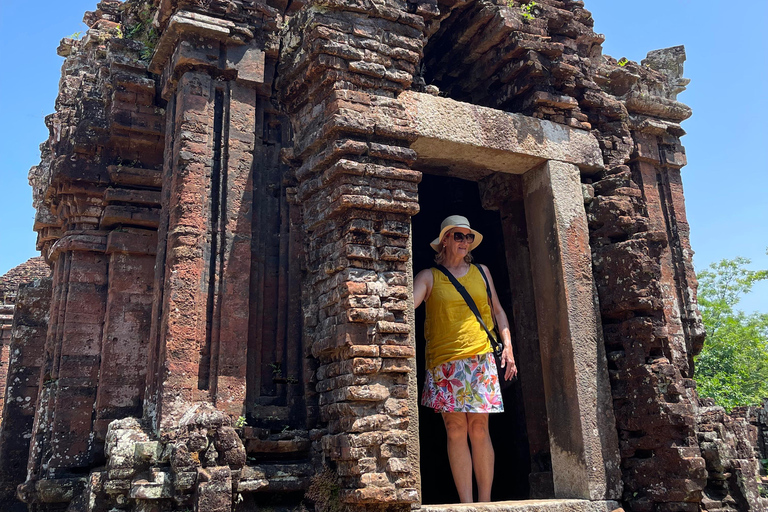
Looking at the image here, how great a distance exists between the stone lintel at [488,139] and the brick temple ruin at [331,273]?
24mm

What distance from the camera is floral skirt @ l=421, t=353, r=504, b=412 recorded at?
17.9 ft

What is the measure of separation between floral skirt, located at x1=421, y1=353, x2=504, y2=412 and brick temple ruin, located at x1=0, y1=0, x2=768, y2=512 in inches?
23.3

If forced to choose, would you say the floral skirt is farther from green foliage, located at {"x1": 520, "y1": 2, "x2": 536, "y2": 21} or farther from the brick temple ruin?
green foliage, located at {"x1": 520, "y1": 2, "x2": 536, "y2": 21}

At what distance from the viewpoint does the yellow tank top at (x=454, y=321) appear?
5641 mm

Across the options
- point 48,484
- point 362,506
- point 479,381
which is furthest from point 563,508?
point 48,484

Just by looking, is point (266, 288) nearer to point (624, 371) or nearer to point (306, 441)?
point (306, 441)

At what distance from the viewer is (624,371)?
5.89 m

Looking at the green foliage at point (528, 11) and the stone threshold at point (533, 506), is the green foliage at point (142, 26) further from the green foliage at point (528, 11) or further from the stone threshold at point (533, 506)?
the stone threshold at point (533, 506)

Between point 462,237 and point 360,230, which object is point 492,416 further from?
point 360,230

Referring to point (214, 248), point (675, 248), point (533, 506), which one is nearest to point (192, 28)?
point (214, 248)

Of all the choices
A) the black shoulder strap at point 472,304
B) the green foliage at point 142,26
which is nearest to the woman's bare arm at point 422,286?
the black shoulder strap at point 472,304

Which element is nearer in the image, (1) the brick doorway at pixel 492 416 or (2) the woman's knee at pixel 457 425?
(2) the woman's knee at pixel 457 425

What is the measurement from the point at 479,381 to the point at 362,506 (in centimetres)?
154

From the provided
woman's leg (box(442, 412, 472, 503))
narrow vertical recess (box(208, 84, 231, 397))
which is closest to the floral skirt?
woman's leg (box(442, 412, 472, 503))
